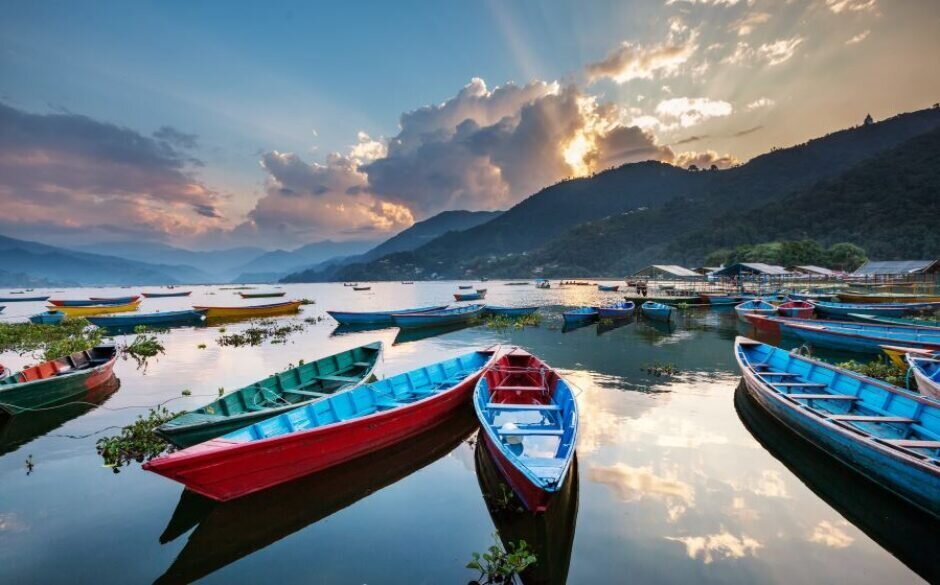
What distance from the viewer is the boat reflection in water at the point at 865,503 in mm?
6598

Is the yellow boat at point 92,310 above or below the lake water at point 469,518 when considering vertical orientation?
above

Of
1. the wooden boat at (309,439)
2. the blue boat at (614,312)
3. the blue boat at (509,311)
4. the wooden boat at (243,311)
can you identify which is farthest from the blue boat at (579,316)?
the wooden boat at (243,311)

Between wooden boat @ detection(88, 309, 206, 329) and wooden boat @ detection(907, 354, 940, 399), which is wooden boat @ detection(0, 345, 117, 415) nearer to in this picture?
wooden boat @ detection(88, 309, 206, 329)

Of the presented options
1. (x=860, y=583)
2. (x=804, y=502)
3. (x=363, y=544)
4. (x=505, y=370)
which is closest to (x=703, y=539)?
(x=860, y=583)

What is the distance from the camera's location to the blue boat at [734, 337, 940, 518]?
6934 millimetres

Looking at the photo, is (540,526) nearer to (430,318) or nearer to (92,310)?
(430,318)

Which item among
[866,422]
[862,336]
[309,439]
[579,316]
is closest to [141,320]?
[579,316]

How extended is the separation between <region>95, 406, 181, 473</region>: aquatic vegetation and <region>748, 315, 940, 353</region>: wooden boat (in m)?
28.3

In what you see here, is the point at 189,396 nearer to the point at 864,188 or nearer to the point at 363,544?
the point at 363,544

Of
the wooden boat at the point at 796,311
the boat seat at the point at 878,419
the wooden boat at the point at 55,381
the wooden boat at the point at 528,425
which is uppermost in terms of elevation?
the wooden boat at the point at 55,381

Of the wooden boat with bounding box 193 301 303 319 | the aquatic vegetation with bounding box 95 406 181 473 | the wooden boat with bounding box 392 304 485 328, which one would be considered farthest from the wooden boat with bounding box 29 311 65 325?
the aquatic vegetation with bounding box 95 406 181 473

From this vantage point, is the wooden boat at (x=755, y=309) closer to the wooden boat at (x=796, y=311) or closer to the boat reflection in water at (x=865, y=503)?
the wooden boat at (x=796, y=311)

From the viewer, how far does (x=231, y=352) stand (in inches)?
1009

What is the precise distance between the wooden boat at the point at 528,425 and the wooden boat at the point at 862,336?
17193 mm
